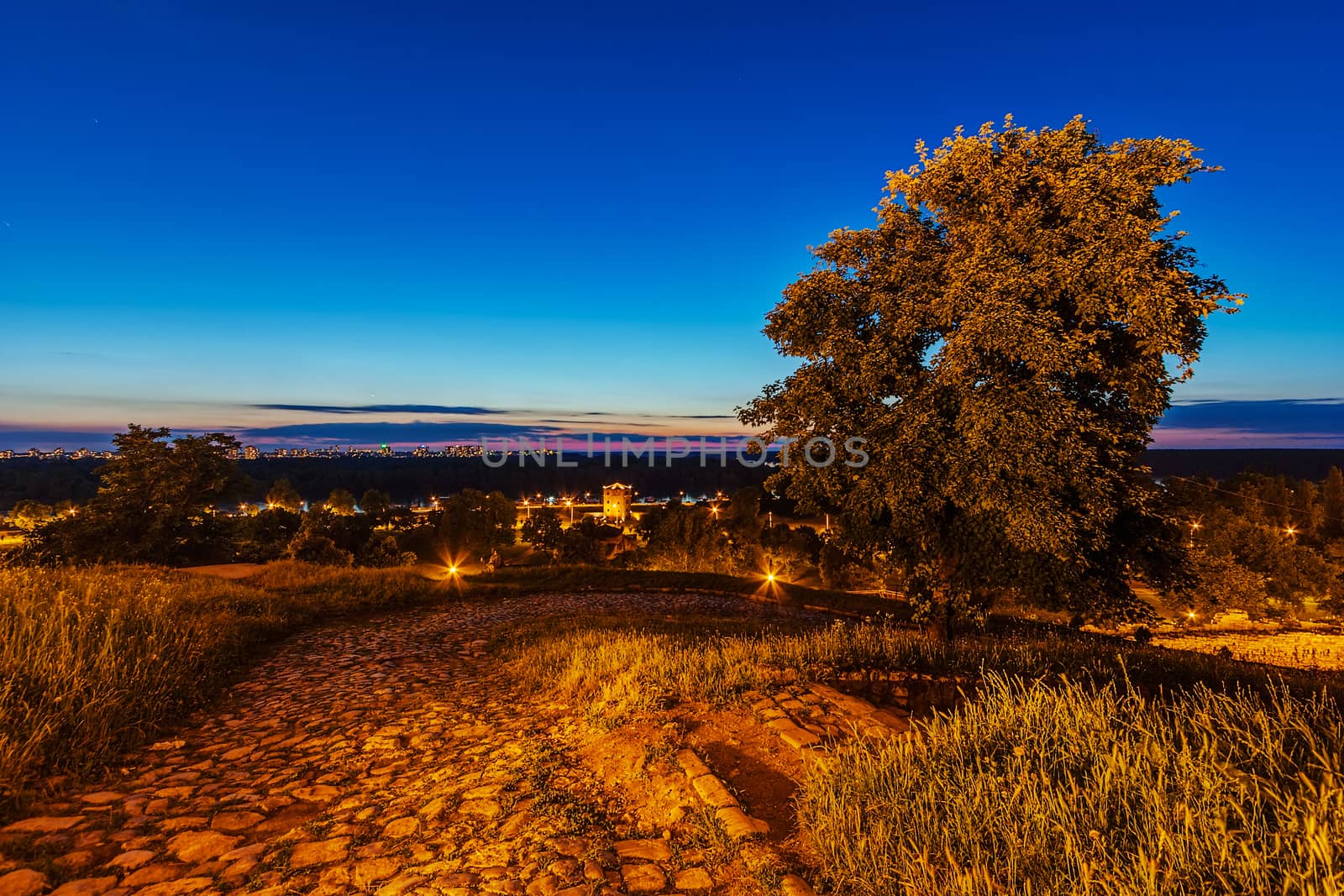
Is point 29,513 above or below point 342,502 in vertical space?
above

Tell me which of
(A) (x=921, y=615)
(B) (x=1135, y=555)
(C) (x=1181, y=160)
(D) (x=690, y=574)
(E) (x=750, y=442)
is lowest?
(D) (x=690, y=574)

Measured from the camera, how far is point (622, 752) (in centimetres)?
523

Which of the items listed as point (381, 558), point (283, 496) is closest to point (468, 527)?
point (381, 558)

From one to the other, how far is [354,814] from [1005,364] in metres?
9.85

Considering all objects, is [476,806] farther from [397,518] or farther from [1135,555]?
[397,518]

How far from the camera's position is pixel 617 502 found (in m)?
107

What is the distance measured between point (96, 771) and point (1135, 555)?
1375 centimetres

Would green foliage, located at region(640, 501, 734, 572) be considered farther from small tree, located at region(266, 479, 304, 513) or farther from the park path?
small tree, located at region(266, 479, 304, 513)

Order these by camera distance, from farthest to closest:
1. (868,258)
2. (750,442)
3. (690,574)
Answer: (690,574), (750,442), (868,258)

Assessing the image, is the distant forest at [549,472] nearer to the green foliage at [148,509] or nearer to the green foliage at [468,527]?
the green foliage at [468,527]

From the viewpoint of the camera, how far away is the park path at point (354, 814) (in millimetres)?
3555

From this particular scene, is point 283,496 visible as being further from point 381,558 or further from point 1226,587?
point 1226,587

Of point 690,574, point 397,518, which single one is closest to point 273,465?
point 397,518

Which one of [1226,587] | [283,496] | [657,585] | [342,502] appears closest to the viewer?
[657,585]
